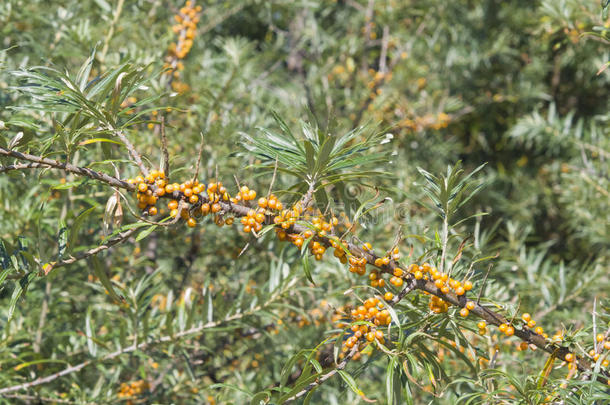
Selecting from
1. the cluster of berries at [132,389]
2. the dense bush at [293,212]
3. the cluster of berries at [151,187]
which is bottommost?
the cluster of berries at [132,389]

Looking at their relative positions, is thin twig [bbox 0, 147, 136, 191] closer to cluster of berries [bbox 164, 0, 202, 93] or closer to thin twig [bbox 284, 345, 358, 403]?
thin twig [bbox 284, 345, 358, 403]

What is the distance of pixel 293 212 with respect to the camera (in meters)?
0.78

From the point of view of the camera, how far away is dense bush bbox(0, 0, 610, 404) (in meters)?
0.77

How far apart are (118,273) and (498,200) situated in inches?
95.6

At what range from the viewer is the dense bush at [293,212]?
2.54ft

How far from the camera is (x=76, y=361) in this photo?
1.42 meters

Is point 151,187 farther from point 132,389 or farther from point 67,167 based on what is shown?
point 132,389

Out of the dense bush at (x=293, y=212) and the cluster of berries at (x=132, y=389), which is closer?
the dense bush at (x=293, y=212)

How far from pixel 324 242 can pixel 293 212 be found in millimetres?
66

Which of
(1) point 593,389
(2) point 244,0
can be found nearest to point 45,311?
(1) point 593,389

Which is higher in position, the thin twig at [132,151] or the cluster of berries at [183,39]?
the thin twig at [132,151]

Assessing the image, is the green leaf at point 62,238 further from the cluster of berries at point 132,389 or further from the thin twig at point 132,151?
the cluster of berries at point 132,389

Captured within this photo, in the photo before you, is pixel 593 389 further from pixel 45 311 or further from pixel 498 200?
pixel 498 200

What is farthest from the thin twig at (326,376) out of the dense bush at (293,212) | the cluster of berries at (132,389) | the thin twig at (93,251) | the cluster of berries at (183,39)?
the cluster of berries at (183,39)
